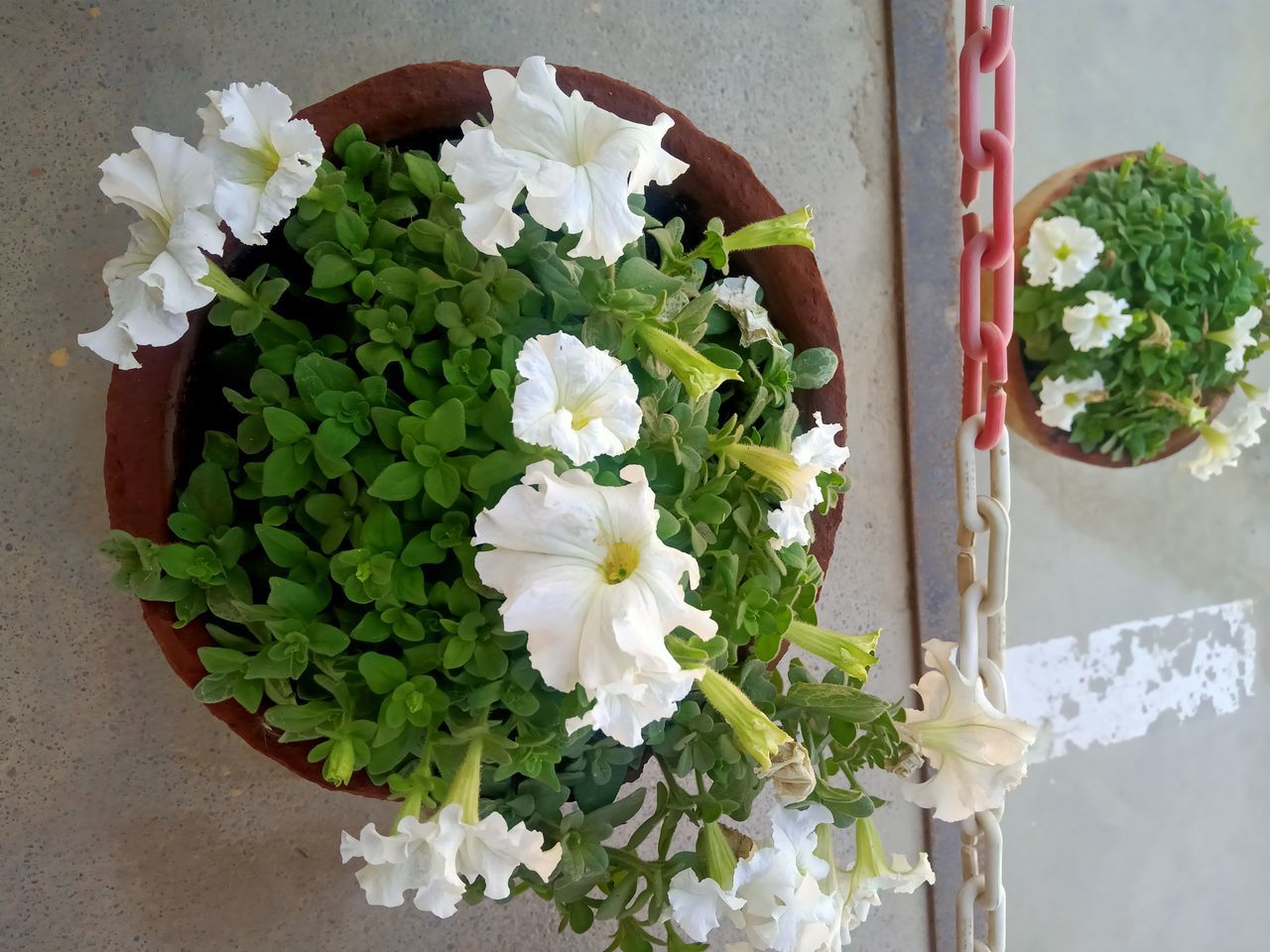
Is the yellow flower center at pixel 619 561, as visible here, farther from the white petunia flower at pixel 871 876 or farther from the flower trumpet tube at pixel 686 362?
the white petunia flower at pixel 871 876

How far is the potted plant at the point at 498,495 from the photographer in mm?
575

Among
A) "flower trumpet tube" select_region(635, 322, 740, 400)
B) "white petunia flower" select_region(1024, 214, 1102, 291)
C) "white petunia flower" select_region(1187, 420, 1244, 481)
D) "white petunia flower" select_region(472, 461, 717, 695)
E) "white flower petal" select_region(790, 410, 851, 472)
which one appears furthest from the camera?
"white petunia flower" select_region(1187, 420, 1244, 481)

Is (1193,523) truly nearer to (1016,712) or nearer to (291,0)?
(1016,712)

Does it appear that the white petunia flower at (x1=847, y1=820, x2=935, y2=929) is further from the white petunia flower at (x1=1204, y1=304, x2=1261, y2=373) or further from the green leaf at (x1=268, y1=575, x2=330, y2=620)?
the white petunia flower at (x1=1204, y1=304, x2=1261, y2=373)

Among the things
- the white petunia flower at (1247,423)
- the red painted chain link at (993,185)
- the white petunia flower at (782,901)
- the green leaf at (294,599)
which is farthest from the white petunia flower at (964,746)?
the white petunia flower at (1247,423)

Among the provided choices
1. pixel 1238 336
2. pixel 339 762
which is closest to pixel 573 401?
pixel 339 762

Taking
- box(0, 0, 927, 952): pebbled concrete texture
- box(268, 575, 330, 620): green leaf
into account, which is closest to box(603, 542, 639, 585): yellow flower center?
box(268, 575, 330, 620): green leaf

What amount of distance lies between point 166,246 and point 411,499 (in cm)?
23

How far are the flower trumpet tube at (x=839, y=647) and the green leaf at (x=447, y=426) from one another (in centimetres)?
31

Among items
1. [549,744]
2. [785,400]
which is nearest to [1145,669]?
[785,400]

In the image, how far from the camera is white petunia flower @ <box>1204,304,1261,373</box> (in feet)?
4.99

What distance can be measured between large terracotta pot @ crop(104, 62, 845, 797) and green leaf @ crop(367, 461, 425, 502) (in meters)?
0.19

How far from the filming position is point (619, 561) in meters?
0.56

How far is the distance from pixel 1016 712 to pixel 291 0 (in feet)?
5.32
